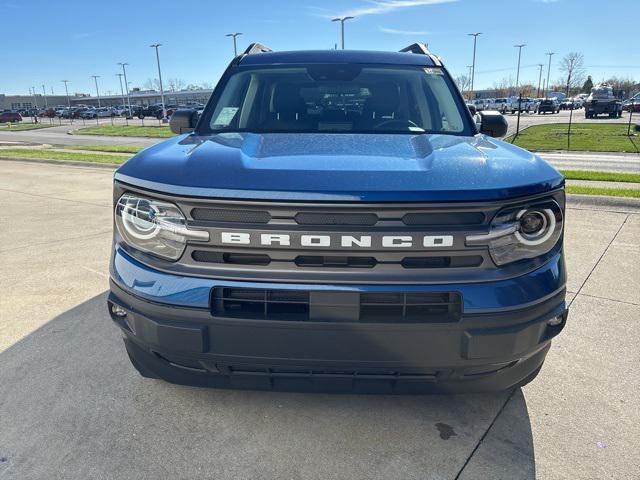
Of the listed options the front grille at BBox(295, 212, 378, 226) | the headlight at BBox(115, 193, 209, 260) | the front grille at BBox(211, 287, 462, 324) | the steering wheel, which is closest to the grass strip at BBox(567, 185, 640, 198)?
the steering wheel

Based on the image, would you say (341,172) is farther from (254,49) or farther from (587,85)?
(587,85)

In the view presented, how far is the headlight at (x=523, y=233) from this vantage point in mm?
1904

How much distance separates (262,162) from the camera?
2039 millimetres

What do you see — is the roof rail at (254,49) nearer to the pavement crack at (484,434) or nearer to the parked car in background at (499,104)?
the pavement crack at (484,434)

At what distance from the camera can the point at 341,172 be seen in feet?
6.26

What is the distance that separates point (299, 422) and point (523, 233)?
139 centimetres

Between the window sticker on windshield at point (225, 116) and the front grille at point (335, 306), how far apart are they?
158 cm

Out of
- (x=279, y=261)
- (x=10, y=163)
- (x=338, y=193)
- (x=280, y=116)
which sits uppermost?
(x=280, y=116)

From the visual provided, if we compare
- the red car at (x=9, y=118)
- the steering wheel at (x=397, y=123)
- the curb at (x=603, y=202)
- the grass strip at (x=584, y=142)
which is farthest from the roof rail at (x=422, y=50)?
the red car at (x=9, y=118)

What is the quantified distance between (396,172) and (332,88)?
167 centimetres

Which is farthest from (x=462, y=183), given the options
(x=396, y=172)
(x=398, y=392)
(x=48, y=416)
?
(x=48, y=416)

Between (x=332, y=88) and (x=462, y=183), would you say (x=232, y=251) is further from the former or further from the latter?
(x=332, y=88)

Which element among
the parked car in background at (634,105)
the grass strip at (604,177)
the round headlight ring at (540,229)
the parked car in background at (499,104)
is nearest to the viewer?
the round headlight ring at (540,229)

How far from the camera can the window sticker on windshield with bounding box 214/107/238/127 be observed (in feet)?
10.5
